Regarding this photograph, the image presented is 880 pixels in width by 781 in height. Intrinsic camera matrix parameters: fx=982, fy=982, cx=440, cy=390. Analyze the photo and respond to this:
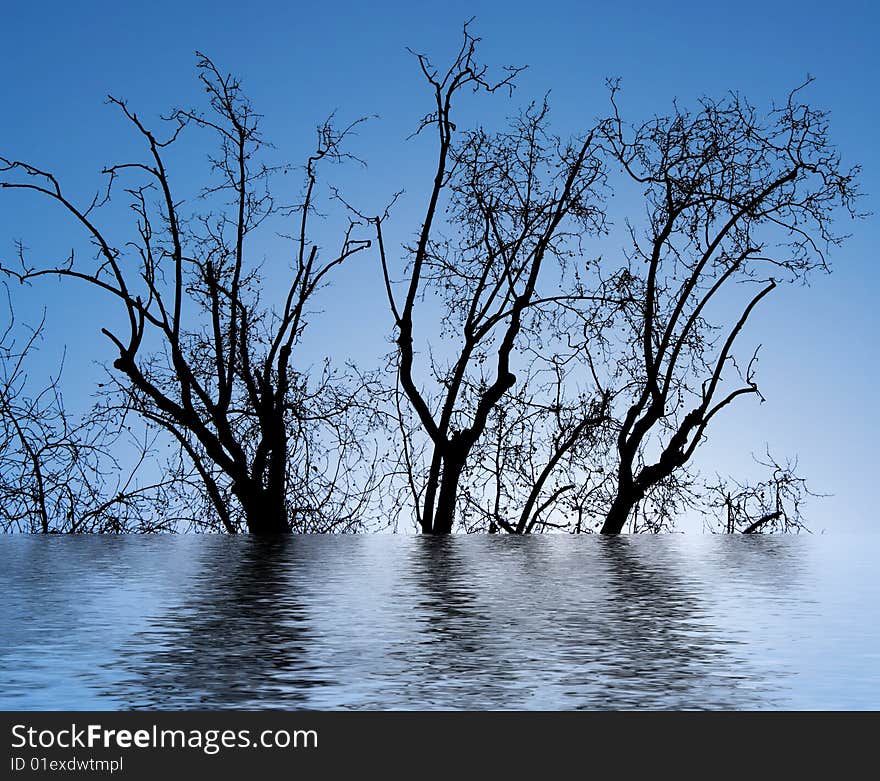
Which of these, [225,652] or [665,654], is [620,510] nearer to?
[665,654]

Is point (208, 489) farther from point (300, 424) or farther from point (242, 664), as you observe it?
point (242, 664)

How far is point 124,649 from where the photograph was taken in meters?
0.89

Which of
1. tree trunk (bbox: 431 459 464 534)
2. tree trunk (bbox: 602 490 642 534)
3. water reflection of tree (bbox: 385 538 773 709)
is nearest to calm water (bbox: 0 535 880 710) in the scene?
water reflection of tree (bbox: 385 538 773 709)

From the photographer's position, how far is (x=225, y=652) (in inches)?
34.5

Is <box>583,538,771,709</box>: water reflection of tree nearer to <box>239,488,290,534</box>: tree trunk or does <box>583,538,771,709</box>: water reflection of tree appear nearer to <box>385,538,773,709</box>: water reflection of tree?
<box>385,538,773,709</box>: water reflection of tree

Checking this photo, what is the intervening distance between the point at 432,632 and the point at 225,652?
224mm

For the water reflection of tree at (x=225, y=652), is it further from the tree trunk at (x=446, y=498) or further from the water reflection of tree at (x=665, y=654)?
the tree trunk at (x=446, y=498)

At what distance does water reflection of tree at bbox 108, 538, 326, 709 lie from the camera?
2.35 feet

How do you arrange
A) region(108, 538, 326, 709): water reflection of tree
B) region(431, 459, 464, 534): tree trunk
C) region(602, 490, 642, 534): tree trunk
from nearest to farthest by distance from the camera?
1. region(108, 538, 326, 709): water reflection of tree
2. region(431, 459, 464, 534): tree trunk
3. region(602, 490, 642, 534): tree trunk


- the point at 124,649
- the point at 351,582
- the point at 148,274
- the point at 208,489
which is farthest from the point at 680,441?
the point at 124,649
